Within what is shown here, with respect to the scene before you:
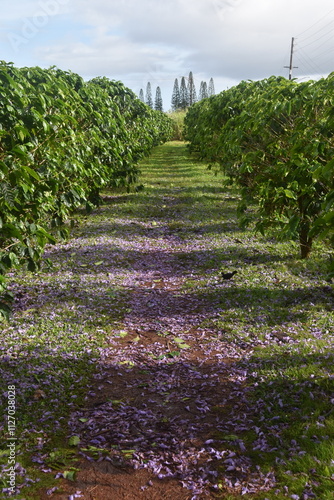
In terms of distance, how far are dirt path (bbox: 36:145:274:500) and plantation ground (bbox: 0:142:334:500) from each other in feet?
0.05

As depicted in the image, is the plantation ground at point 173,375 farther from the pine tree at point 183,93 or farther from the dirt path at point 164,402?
the pine tree at point 183,93

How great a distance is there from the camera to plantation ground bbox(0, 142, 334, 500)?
315cm

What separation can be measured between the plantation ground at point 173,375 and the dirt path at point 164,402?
0.01m

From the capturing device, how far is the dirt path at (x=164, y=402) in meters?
3.13

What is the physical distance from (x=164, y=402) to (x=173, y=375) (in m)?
0.54

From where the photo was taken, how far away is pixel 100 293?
22.7ft

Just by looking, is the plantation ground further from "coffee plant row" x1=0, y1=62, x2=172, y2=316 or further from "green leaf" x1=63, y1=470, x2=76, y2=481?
"coffee plant row" x1=0, y1=62, x2=172, y2=316

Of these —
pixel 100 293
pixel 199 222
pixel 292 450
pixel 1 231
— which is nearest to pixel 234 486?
pixel 292 450

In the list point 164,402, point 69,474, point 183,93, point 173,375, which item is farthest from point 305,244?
point 183,93

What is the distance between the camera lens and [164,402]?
13.7ft

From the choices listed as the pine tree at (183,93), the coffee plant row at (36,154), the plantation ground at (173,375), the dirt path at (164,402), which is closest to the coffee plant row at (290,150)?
the plantation ground at (173,375)

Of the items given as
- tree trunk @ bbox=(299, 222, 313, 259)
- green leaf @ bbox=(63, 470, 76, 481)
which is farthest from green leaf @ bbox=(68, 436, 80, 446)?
tree trunk @ bbox=(299, 222, 313, 259)

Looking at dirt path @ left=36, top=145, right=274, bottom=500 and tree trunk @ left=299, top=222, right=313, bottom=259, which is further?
tree trunk @ left=299, top=222, right=313, bottom=259

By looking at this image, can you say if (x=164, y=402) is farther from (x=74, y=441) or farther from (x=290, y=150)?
(x=290, y=150)
